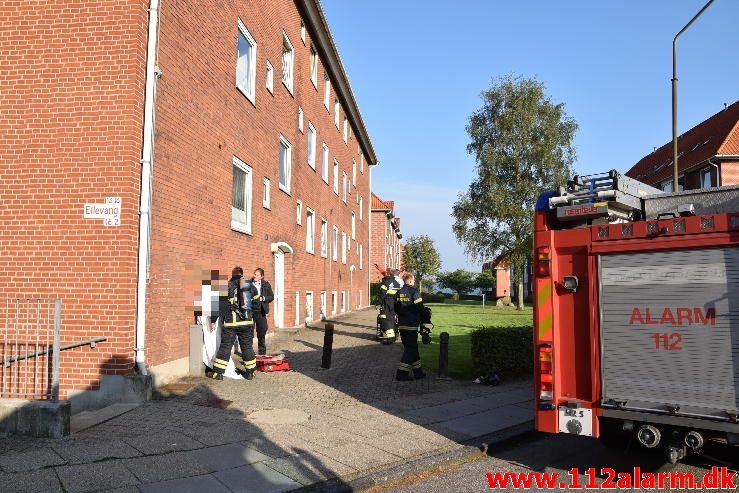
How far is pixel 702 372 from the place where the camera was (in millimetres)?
4801

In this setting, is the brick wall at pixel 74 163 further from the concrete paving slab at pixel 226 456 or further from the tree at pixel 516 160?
the tree at pixel 516 160

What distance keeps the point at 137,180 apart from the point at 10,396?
3.09 metres

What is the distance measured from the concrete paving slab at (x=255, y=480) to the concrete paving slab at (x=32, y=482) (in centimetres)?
127

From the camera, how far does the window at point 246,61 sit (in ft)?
42.9

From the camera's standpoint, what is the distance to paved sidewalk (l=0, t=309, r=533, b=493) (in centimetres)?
517

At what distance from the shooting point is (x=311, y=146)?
21.2m

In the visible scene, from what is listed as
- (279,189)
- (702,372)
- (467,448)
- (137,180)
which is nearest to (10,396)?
(137,180)

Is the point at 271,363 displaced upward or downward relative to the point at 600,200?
downward

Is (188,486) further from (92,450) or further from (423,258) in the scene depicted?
(423,258)

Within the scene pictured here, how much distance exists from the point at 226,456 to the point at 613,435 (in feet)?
12.5

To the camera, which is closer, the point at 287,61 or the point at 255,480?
the point at 255,480

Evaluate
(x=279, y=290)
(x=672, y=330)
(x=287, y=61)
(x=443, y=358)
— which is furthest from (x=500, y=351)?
(x=287, y=61)

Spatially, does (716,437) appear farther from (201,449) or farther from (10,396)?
(10,396)

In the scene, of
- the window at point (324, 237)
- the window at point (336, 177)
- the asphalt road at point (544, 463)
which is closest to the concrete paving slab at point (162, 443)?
the asphalt road at point (544, 463)
